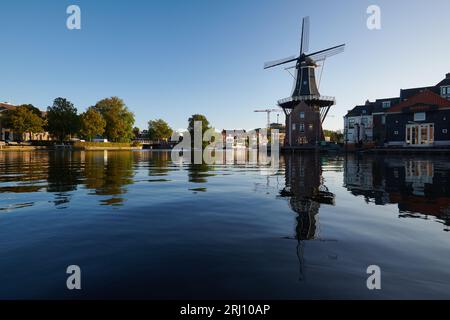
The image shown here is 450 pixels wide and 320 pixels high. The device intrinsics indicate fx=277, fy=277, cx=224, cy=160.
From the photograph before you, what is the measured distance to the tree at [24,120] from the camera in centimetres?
8475

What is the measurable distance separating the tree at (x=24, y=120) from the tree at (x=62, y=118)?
19.1 ft

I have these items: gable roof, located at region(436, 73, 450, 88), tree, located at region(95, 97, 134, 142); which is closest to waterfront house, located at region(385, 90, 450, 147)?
gable roof, located at region(436, 73, 450, 88)

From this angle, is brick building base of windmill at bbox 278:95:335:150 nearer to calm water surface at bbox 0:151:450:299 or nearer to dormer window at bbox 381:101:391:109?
dormer window at bbox 381:101:391:109

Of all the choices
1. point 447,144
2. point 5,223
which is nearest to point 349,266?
point 5,223

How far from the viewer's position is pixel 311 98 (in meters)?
65.4

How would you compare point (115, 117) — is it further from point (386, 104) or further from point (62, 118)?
point (386, 104)

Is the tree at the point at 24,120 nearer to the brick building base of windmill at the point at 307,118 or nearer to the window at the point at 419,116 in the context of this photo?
the brick building base of windmill at the point at 307,118

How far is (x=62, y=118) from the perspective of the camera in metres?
95.7

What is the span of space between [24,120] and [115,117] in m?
29.9

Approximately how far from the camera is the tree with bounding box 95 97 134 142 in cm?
10788

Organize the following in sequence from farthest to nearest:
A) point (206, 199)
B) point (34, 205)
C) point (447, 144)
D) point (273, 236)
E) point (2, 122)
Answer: point (2, 122)
point (447, 144)
point (206, 199)
point (34, 205)
point (273, 236)

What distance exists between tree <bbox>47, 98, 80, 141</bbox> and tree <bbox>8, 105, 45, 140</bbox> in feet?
19.1
